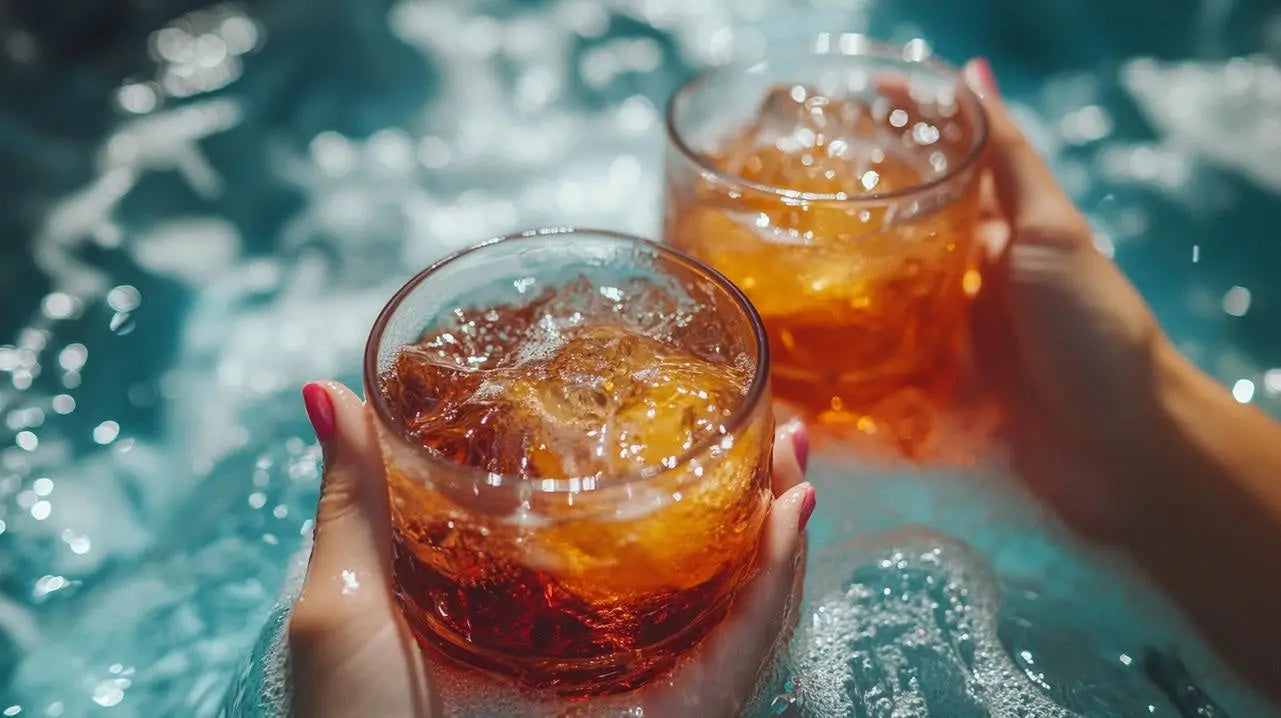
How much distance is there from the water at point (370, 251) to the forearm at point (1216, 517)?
0.05m

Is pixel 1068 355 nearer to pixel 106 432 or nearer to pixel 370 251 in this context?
pixel 370 251

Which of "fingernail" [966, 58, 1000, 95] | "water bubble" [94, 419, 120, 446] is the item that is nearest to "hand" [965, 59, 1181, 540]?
"fingernail" [966, 58, 1000, 95]

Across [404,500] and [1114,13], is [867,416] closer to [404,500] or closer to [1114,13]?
[404,500]

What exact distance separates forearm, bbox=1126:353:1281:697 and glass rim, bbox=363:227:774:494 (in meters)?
0.68

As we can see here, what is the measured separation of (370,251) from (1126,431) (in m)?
1.46

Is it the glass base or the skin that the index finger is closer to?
the skin

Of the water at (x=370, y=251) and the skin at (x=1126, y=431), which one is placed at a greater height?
the skin at (x=1126, y=431)

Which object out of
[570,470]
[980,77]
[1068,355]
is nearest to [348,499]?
[570,470]

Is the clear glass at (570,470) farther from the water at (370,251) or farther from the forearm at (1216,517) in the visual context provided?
the forearm at (1216,517)

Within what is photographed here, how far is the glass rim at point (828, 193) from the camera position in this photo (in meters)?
1.43

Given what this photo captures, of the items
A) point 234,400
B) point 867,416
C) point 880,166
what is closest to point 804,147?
point 880,166

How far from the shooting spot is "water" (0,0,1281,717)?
150cm

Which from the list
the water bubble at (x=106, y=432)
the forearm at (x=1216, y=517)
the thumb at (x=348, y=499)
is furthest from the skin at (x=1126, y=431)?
the water bubble at (x=106, y=432)

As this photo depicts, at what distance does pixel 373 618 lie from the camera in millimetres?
1082
